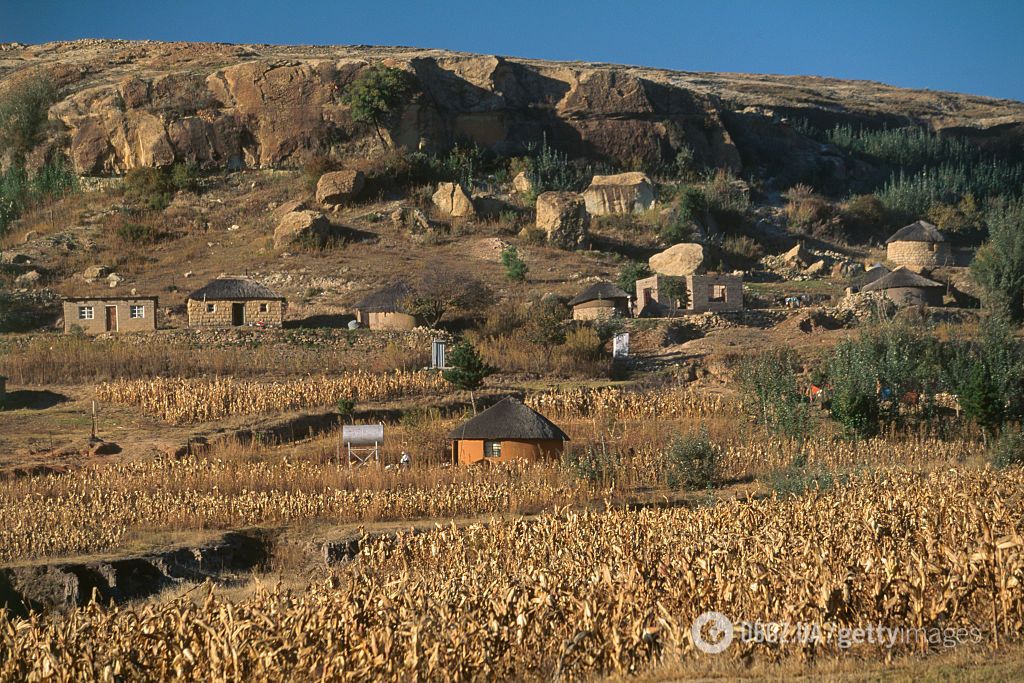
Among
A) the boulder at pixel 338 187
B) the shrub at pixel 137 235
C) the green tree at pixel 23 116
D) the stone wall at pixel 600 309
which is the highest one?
the green tree at pixel 23 116

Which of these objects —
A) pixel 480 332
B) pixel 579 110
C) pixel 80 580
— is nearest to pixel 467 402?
pixel 480 332

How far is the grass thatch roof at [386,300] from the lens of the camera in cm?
3425

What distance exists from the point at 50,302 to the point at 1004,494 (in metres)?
30.2

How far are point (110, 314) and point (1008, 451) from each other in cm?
2425

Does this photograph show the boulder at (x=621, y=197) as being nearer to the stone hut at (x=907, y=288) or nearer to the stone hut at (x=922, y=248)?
the stone hut at (x=922, y=248)

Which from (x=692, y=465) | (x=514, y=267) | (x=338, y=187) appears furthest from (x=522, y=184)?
(x=692, y=465)

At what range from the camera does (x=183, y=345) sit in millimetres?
30562

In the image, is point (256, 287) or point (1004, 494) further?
point (256, 287)

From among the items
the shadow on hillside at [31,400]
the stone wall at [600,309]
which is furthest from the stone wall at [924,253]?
the shadow on hillside at [31,400]

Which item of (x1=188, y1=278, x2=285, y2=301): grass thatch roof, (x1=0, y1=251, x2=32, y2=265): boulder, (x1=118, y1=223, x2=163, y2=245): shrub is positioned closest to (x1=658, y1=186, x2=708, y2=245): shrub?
(x1=188, y1=278, x2=285, y2=301): grass thatch roof

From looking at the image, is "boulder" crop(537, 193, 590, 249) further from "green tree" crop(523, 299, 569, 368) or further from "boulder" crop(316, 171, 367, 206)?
"green tree" crop(523, 299, 569, 368)

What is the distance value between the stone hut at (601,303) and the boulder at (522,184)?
14532mm

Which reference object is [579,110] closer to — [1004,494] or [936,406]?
[936,406]

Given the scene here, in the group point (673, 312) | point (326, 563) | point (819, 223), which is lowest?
point (326, 563)
